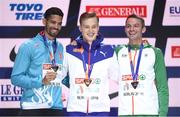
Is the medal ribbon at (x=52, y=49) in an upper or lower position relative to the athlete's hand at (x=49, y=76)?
upper

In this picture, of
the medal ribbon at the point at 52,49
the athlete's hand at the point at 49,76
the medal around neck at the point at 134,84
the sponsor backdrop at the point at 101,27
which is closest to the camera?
the athlete's hand at the point at 49,76

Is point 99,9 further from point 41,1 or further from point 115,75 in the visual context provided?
point 115,75

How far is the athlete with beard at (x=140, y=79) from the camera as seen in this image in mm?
3541

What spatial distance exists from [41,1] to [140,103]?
1.91 metres

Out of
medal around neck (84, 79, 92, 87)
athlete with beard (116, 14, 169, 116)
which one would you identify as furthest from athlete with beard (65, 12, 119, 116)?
athlete with beard (116, 14, 169, 116)

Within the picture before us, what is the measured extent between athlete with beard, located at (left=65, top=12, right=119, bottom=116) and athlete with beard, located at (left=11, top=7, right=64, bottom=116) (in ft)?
0.49

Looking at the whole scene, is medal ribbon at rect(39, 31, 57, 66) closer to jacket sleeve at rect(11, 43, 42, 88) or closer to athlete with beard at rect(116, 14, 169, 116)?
jacket sleeve at rect(11, 43, 42, 88)

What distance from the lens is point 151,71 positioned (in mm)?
3596

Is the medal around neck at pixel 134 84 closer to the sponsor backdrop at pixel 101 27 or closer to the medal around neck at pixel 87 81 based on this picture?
the medal around neck at pixel 87 81

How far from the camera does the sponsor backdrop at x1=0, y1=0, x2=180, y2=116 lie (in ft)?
15.9

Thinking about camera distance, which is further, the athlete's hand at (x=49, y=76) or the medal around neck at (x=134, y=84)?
the medal around neck at (x=134, y=84)

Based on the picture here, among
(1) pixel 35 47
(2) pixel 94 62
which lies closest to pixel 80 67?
(2) pixel 94 62

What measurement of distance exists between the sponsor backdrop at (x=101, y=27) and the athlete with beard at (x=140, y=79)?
123cm

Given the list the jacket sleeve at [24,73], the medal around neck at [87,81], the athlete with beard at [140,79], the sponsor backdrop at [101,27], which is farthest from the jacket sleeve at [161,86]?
the sponsor backdrop at [101,27]
